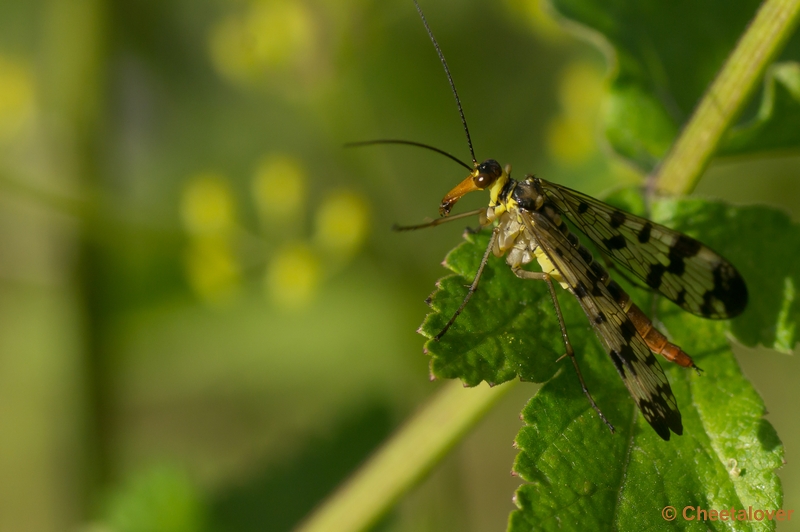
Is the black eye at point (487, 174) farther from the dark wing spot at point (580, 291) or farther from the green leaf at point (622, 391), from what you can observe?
the dark wing spot at point (580, 291)

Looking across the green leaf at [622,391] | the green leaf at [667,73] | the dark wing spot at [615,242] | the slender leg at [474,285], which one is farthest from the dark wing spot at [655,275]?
the slender leg at [474,285]

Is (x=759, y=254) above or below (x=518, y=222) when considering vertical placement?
above

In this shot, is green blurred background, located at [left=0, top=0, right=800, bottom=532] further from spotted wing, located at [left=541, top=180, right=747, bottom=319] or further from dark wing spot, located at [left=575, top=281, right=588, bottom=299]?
dark wing spot, located at [left=575, top=281, right=588, bottom=299]

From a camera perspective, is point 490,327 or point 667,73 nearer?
point 490,327

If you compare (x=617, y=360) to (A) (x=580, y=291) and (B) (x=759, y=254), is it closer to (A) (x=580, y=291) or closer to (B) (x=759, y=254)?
(A) (x=580, y=291)


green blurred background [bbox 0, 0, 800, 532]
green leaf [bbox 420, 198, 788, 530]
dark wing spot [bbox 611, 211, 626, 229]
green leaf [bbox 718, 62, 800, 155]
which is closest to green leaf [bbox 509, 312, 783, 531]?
green leaf [bbox 420, 198, 788, 530]

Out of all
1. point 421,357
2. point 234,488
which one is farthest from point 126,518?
point 421,357

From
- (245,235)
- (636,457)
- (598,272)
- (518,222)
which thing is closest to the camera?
(636,457)

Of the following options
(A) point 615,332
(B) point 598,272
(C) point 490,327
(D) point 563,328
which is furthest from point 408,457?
(B) point 598,272
